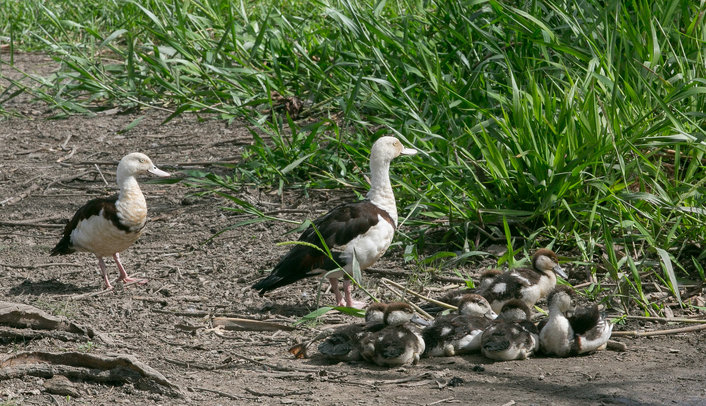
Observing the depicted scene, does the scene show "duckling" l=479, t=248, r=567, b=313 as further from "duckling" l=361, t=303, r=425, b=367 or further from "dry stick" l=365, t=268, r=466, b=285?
"duckling" l=361, t=303, r=425, b=367

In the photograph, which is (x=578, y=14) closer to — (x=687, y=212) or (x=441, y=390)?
(x=687, y=212)

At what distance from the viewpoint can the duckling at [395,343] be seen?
4.51 m

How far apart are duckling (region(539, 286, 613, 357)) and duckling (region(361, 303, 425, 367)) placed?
633 millimetres

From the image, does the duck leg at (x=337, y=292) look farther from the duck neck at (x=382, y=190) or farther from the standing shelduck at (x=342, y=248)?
the duck neck at (x=382, y=190)

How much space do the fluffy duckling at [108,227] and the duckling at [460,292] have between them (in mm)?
2104

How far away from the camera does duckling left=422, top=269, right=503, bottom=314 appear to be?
5312 millimetres

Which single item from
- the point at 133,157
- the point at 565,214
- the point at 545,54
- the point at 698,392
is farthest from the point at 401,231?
the point at 698,392

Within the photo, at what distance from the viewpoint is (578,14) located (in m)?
6.85

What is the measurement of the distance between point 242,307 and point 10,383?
1764 mm

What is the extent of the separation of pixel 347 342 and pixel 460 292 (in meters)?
0.97

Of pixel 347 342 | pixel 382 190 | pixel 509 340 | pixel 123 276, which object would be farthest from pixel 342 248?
pixel 123 276

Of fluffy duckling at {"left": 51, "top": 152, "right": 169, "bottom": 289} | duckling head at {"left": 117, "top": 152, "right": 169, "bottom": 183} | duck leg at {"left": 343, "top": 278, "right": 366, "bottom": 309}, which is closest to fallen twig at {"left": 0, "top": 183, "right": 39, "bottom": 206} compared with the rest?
fluffy duckling at {"left": 51, "top": 152, "right": 169, "bottom": 289}

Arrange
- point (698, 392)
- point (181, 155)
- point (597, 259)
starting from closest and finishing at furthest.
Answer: point (698, 392)
point (597, 259)
point (181, 155)

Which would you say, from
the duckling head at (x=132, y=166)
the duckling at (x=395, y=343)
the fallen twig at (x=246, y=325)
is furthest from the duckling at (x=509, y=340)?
the duckling head at (x=132, y=166)
